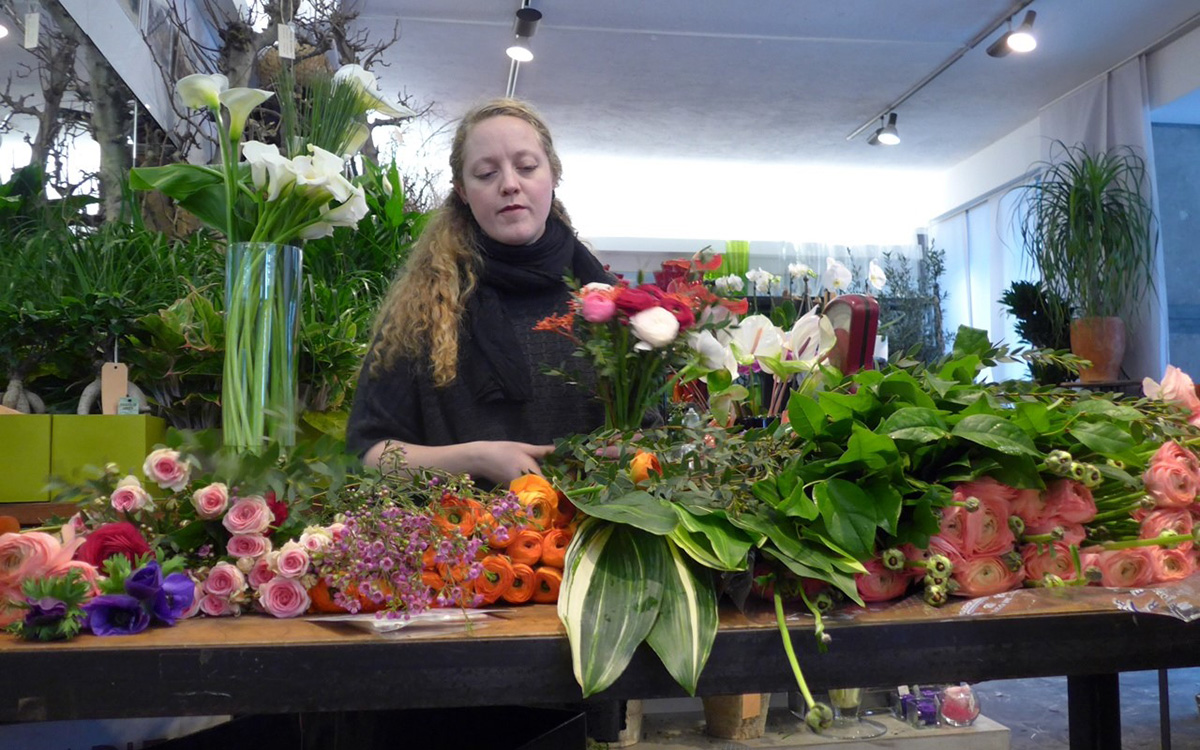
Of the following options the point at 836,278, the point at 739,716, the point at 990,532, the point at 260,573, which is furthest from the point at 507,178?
the point at 739,716

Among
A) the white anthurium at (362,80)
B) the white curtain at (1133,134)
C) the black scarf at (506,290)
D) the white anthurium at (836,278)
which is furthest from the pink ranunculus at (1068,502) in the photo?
the white curtain at (1133,134)

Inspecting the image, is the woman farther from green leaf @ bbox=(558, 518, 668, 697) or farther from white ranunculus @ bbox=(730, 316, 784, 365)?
green leaf @ bbox=(558, 518, 668, 697)

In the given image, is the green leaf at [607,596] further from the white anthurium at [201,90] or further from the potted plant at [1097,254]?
the potted plant at [1097,254]

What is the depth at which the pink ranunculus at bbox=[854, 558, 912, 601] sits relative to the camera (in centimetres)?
82

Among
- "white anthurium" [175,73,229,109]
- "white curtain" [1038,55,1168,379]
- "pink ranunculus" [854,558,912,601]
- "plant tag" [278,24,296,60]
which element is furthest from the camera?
"white curtain" [1038,55,1168,379]

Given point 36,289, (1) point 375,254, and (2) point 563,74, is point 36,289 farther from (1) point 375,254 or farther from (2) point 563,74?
(2) point 563,74

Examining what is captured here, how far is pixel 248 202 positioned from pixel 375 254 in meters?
1.60

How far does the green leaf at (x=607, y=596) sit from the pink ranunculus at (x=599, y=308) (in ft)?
0.88

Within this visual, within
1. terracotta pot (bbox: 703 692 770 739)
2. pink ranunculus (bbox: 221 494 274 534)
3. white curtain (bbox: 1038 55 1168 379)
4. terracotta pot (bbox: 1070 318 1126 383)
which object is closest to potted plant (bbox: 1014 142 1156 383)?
terracotta pot (bbox: 1070 318 1126 383)

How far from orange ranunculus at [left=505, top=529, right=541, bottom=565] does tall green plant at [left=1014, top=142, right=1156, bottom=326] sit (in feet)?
19.7

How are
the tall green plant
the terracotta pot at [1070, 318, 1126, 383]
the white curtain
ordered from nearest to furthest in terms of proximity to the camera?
1. the terracotta pot at [1070, 318, 1126, 383]
2. the tall green plant
3. the white curtain

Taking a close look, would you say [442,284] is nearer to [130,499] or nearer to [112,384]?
[130,499]

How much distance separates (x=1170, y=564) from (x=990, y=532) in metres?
0.18

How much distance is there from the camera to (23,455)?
67.2 inches
